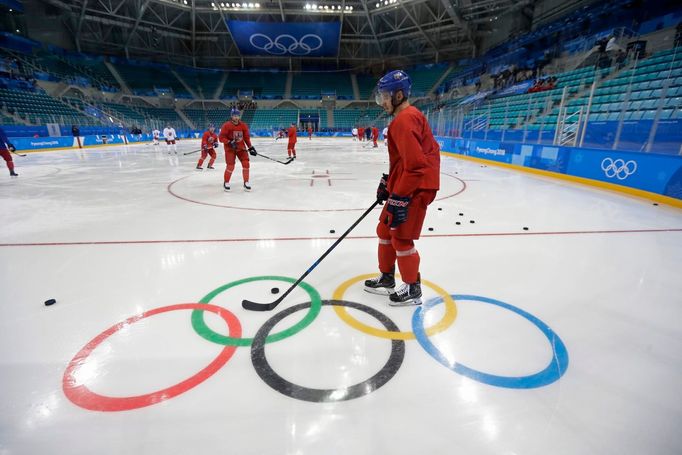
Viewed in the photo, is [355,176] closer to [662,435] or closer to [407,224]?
[407,224]

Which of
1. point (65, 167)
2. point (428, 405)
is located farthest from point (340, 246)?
point (65, 167)

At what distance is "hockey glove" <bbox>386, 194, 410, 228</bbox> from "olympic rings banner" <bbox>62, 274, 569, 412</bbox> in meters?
0.74

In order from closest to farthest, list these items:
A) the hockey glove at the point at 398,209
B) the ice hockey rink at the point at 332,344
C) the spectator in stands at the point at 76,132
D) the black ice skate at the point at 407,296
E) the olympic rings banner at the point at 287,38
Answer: the ice hockey rink at the point at 332,344 < the hockey glove at the point at 398,209 < the black ice skate at the point at 407,296 < the spectator in stands at the point at 76,132 < the olympic rings banner at the point at 287,38

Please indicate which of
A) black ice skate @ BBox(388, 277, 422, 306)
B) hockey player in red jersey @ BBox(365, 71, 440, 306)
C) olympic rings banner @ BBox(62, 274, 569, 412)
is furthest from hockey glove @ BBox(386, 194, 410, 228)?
olympic rings banner @ BBox(62, 274, 569, 412)

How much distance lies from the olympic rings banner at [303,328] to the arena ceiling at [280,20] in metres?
30.3

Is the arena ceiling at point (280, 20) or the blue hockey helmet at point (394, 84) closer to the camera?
the blue hockey helmet at point (394, 84)

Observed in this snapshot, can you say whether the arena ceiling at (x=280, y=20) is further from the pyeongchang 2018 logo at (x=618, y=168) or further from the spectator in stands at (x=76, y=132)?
the pyeongchang 2018 logo at (x=618, y=168)

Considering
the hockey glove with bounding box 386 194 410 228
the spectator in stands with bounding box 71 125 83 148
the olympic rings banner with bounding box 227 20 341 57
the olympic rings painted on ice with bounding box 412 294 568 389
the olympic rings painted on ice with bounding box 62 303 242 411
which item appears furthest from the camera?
the olympic rings banner with bounding box 227 20 341 57

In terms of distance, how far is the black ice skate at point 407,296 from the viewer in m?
2.54

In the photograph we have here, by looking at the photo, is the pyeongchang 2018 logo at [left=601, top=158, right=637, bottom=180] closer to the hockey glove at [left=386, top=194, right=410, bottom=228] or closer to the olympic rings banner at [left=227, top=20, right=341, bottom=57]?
the hockey glove at [left=386, top=194, right=410, bottom=228]

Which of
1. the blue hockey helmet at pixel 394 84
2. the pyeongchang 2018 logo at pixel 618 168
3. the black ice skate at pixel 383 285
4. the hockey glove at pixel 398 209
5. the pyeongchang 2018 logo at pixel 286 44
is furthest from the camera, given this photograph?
the pyeongchang 2018 logo at pixel 286 44

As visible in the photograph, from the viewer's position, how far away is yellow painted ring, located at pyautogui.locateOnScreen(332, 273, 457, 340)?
2170mm

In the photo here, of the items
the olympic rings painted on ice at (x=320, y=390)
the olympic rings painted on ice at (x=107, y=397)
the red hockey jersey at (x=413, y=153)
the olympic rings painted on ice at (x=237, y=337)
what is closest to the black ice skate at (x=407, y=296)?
the olympic rings painted on ice at (x=320, y=390)

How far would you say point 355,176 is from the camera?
9.55m
